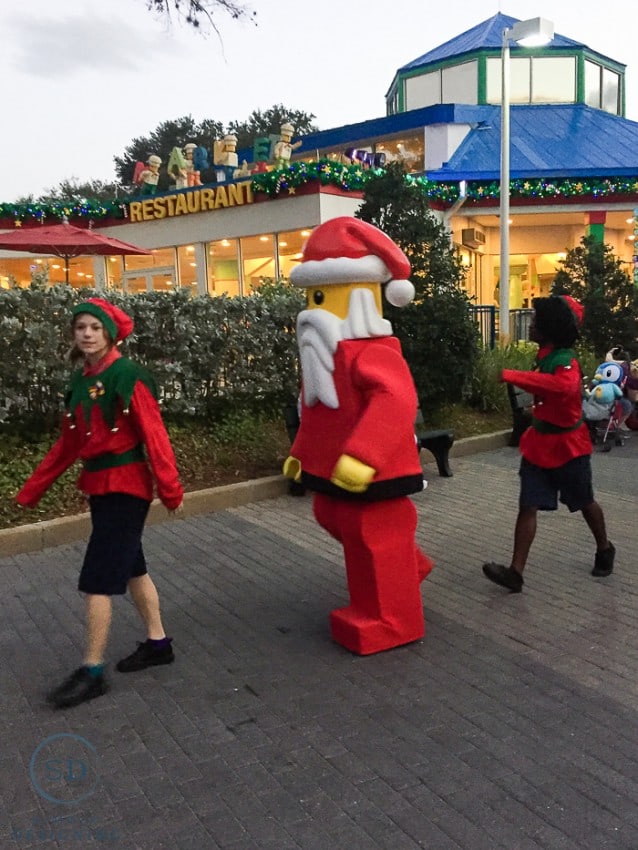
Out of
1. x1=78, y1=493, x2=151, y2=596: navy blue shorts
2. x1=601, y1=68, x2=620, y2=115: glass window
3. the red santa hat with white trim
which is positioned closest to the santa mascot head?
the red santa hat with white trim

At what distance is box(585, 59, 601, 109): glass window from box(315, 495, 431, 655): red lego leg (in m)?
23.4

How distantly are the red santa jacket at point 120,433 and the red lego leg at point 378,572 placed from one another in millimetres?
891

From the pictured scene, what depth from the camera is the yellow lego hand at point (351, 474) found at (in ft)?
11.7

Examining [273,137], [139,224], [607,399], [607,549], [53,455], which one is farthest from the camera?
[139,224]

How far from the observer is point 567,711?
3.42 m

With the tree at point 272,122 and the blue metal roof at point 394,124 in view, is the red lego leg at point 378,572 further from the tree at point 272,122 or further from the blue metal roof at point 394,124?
the tree at point 272,122

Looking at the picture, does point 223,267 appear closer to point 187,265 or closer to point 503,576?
point 187,265

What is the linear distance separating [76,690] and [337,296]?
226cm

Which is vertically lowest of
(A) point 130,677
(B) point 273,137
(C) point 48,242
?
(A) point 130,677

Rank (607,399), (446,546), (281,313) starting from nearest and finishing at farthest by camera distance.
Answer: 1. (446,546)
2. (281,313)
3. (607,399)

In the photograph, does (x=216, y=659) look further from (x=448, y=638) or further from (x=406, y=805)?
(x=406, y=805)

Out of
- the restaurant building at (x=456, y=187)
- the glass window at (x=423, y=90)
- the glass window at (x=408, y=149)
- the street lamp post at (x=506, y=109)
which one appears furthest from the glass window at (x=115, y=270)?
the glass window at (x=423, y=90)

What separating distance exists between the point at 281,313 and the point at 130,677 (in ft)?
18.1

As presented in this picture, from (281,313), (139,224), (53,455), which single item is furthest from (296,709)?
(139,224)
